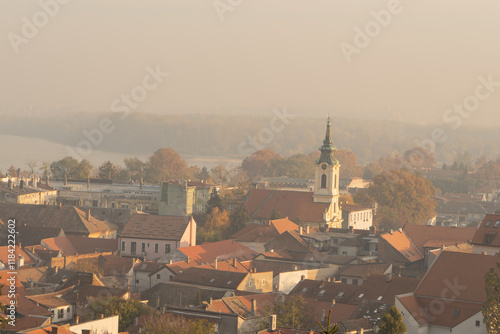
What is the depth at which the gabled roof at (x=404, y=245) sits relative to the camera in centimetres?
6141

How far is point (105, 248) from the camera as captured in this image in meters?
63.9

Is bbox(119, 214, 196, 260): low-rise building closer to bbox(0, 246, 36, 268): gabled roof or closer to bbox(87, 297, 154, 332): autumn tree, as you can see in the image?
bbox(0, 246, 36, 268): gabled roof

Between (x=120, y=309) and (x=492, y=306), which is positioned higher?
(x=492, y=306)

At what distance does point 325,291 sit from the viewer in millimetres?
47844

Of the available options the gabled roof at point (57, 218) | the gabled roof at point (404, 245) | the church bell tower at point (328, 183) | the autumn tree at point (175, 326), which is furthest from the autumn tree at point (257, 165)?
the autumn tree at point (175, 326)

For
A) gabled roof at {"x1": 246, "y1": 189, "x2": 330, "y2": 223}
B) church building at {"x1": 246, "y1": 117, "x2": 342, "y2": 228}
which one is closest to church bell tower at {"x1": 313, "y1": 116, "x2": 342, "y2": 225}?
church building at {"x1": 246, "y1": 117, "x2": 342, "y2": 228}

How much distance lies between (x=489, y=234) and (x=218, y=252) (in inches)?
633

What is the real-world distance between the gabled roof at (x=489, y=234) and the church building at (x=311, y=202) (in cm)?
2603

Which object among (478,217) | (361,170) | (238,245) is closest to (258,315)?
(238,245)

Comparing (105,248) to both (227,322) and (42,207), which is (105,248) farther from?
(227,322)

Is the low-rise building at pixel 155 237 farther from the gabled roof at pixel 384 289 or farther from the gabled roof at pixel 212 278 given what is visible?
the gabled roof at pixel 384 289

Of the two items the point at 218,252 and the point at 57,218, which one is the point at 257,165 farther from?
the point at 218,252

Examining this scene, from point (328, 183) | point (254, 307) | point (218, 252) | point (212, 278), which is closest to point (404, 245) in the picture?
point (218, 252)

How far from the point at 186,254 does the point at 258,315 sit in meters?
17.1
